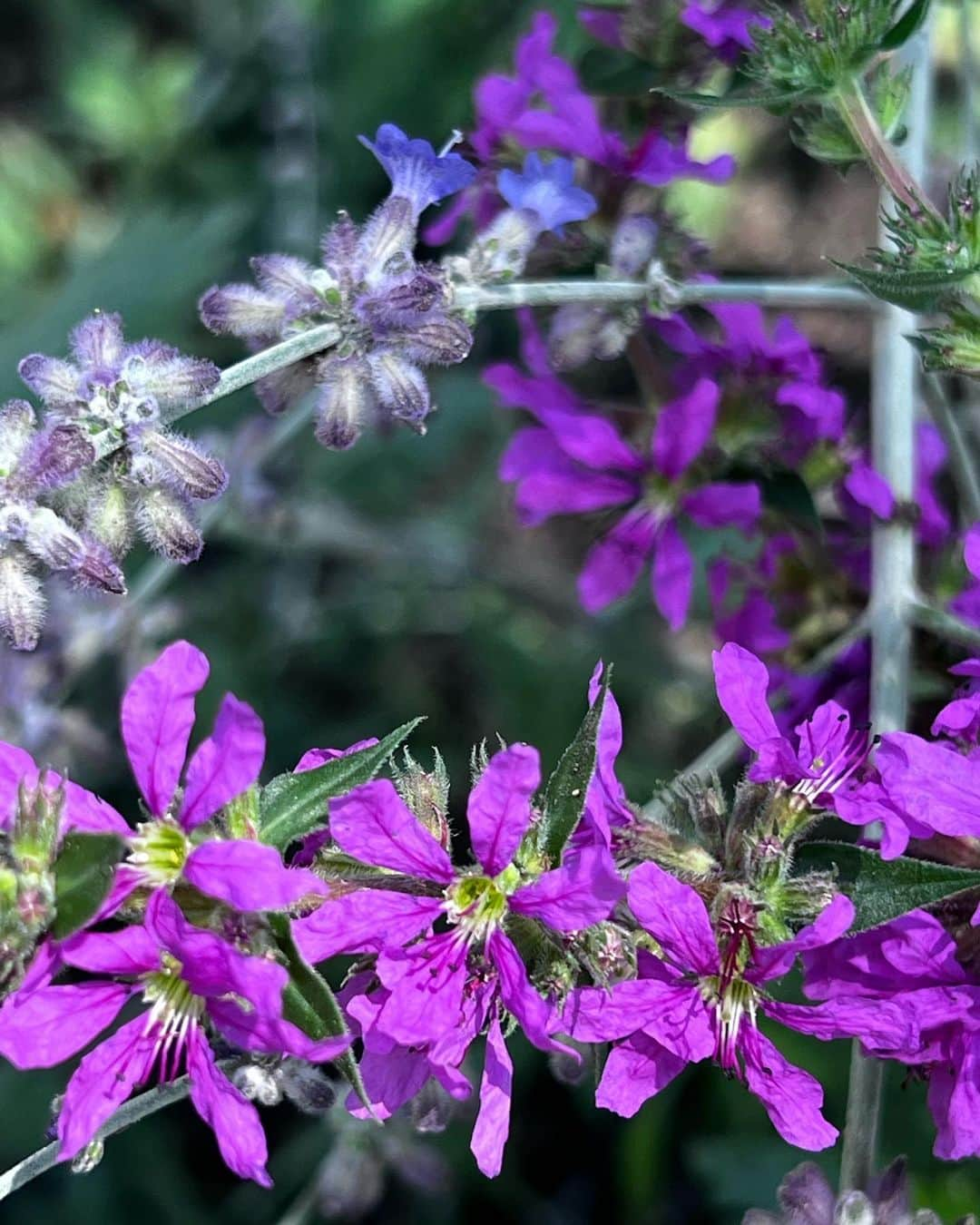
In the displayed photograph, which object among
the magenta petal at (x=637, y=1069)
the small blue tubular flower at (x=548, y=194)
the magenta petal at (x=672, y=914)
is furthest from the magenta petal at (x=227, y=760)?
the small blue tubular flower at (x=548, y=194)

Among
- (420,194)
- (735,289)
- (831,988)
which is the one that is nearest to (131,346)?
(420,194)

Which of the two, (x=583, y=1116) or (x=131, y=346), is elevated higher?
(x=131, y=346)

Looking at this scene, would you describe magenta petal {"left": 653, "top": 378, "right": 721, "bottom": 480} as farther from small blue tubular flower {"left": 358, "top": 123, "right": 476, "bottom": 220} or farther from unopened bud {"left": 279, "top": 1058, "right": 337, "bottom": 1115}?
unopened bud {"left": 279, "top": 1058, "right": 337, "bottom": 1115}

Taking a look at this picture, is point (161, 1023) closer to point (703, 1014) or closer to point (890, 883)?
point (703, 1014)

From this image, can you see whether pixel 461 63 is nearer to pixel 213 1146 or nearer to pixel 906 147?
pixel 906 147

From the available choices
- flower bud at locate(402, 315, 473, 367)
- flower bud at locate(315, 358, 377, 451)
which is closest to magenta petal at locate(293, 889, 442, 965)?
flower bud at locate(315, 358, 377, 451)

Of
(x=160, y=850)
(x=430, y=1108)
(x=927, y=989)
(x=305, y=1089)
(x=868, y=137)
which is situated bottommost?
(x=430, y=1108)

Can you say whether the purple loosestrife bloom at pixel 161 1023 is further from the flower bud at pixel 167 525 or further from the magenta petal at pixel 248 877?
the flower bud at pixel 167 525

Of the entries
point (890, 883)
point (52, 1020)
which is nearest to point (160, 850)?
point (52, 1020)
